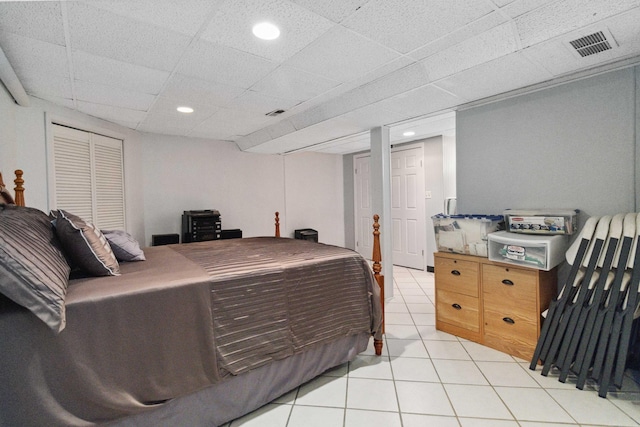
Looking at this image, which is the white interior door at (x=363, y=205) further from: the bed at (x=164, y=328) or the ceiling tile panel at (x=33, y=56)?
the ceiling tile panel at (x=33, y=56)

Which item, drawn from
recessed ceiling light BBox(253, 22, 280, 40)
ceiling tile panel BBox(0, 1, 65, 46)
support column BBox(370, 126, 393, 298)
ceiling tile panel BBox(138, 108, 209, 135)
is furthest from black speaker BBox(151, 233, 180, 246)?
recessed ceiling light BBox(253, 22, 280, 40)

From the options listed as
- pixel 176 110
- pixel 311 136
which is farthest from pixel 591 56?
pixel 176 110

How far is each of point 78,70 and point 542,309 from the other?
410 centimetres

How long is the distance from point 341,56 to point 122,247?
6.88 feet

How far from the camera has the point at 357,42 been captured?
1.96m

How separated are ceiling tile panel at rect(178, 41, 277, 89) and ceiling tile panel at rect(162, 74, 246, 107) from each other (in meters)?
0.10

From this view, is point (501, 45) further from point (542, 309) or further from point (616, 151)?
point (542, 309)

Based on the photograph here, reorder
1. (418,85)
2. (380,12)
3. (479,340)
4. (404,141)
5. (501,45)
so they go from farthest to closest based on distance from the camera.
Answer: (404,141), (479,340), (418,85), (501,45), (380,12)

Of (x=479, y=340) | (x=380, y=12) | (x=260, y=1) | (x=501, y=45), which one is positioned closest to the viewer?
(x=260, y=1)

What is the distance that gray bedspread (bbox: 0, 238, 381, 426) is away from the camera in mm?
1176

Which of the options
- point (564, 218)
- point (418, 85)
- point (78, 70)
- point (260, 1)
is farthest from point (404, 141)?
point (78, 70)

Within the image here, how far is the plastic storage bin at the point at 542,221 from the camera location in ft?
7.72

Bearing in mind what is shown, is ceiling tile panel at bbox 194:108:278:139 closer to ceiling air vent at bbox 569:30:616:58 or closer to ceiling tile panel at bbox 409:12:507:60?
ceiling tile panel at bbox 409:12:507:60

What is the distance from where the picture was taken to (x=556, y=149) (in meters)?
2.49
